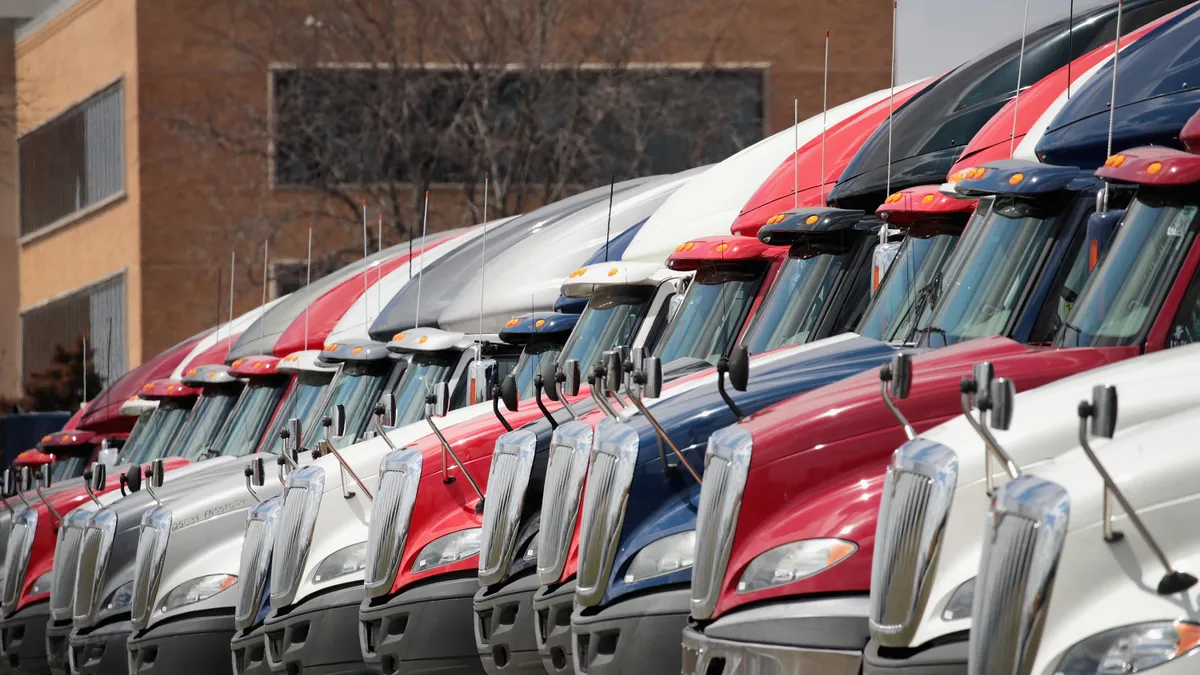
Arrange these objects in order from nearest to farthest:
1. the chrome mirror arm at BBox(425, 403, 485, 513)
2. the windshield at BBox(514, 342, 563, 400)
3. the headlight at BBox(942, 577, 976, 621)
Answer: the headlight at BBox(942, 577, 976, 621), the chrome mirror arm at BBox(425, 403, 485, 513), the windshield at BBox(514, 342, 563, 400)

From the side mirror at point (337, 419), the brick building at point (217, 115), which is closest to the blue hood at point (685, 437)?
the side mirror at point (337, 419)

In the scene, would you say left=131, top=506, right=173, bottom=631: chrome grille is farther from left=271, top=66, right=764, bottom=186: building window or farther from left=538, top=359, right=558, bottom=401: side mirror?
left=271, top=66, right=764, bottom=186: building window

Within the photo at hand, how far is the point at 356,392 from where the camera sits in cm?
1633

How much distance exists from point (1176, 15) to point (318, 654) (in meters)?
5.49

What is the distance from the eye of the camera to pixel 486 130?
40219mm

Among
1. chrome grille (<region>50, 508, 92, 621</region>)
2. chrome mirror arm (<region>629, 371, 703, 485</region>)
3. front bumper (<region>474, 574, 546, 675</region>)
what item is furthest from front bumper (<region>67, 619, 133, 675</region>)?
chrome mirror arm (<region>629, 371, 703, 485</region>)

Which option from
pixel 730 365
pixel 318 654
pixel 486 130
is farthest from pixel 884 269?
pixel 486 130

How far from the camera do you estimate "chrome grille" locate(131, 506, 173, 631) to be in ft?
46.1

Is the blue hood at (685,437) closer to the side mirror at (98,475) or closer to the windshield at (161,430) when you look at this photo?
the side mirror at (98,475)

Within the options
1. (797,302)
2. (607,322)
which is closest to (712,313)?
(797,302)

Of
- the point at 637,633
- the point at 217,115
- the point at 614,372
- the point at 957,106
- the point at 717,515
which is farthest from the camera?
the point at 217,115

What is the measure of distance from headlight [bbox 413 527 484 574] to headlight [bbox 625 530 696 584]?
245cm

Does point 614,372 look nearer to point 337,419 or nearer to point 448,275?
point 337,419

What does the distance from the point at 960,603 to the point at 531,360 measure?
818 centimetres
